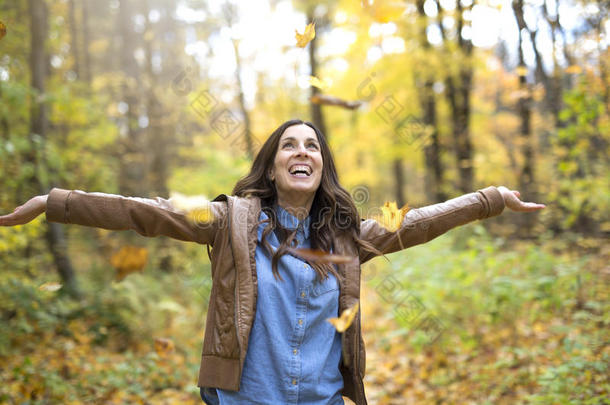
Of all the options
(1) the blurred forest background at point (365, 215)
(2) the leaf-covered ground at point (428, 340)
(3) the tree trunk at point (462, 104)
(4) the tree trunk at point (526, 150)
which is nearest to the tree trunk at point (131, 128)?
(1) the blurred forest background at point (365, 215)

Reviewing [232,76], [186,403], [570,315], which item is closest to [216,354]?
[186,403]

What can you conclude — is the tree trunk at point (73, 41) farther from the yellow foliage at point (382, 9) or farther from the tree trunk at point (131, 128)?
the yellow foliage at point (382, 9)

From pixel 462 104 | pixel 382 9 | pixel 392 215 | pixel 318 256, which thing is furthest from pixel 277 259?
pixel 462 104

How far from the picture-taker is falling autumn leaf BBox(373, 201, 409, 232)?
2.31 m

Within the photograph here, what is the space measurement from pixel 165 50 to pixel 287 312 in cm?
1696

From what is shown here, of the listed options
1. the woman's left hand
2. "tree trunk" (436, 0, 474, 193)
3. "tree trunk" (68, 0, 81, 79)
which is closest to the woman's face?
the woman's left hand

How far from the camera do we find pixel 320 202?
8.02 feet

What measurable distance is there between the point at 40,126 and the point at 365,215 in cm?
570

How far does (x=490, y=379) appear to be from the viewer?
455 cm

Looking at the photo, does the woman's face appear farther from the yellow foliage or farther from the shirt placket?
the yellow foliage

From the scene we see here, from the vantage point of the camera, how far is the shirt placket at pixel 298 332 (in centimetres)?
201

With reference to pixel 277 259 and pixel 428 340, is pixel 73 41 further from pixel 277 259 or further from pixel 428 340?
pixel 277 259

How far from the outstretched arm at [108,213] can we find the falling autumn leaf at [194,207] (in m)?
0.02

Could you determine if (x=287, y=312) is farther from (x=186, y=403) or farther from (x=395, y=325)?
(x=395, y=325)
